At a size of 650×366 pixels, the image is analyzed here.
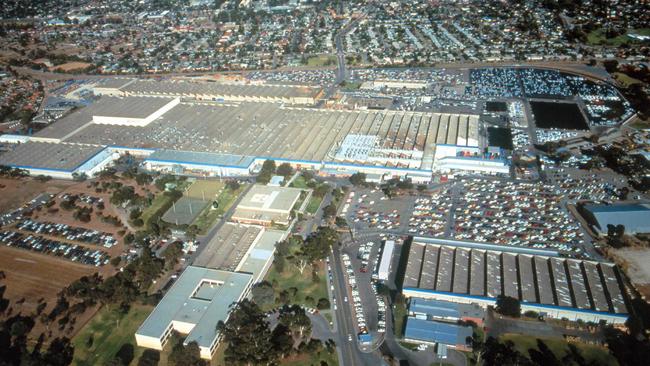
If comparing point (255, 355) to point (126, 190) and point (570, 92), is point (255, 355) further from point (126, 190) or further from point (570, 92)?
point (570, 92)

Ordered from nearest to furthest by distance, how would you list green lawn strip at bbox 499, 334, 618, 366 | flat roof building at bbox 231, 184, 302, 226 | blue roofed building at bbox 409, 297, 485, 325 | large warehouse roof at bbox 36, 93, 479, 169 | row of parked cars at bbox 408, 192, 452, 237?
1. green lawn strip at bbox 499, 334, 618, 366
2. blue roofed building at bbox 409, 297, 485, 325
3. row of parked cars at bbox 408, 192, 452, 237
4. flat roof building at bbox 231, 184, 302, 226
5. large warehouse roof at bbox 36, 93, 479, 169

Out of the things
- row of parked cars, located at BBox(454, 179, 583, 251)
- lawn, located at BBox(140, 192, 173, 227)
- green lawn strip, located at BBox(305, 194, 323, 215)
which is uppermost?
lawn, located at BBox(140, 192, 173, 227)

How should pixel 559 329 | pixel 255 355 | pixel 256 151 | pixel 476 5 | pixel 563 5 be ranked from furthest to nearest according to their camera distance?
pixel 476 5 < pixel 563 5 < pixel 256 151 < pixel 559 329 < pixel 255 355

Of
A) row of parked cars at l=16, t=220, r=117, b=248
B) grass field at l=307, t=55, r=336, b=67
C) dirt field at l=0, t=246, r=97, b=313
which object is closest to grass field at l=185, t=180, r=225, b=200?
row of parked cars at l=16, t=220, r=117, b=248

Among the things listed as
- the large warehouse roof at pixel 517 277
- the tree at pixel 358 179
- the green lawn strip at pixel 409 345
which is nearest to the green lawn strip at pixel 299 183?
the tree at pixel 358 179

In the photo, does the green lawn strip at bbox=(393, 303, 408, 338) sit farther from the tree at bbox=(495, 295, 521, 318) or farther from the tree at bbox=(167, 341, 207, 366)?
the tree at bbox=(167, 341, 207, 366)

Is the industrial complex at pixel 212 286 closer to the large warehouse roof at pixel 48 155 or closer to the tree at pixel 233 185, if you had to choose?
the tree at pixel 233 185

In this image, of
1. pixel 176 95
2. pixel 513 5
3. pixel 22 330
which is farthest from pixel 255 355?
pixel 513 5
